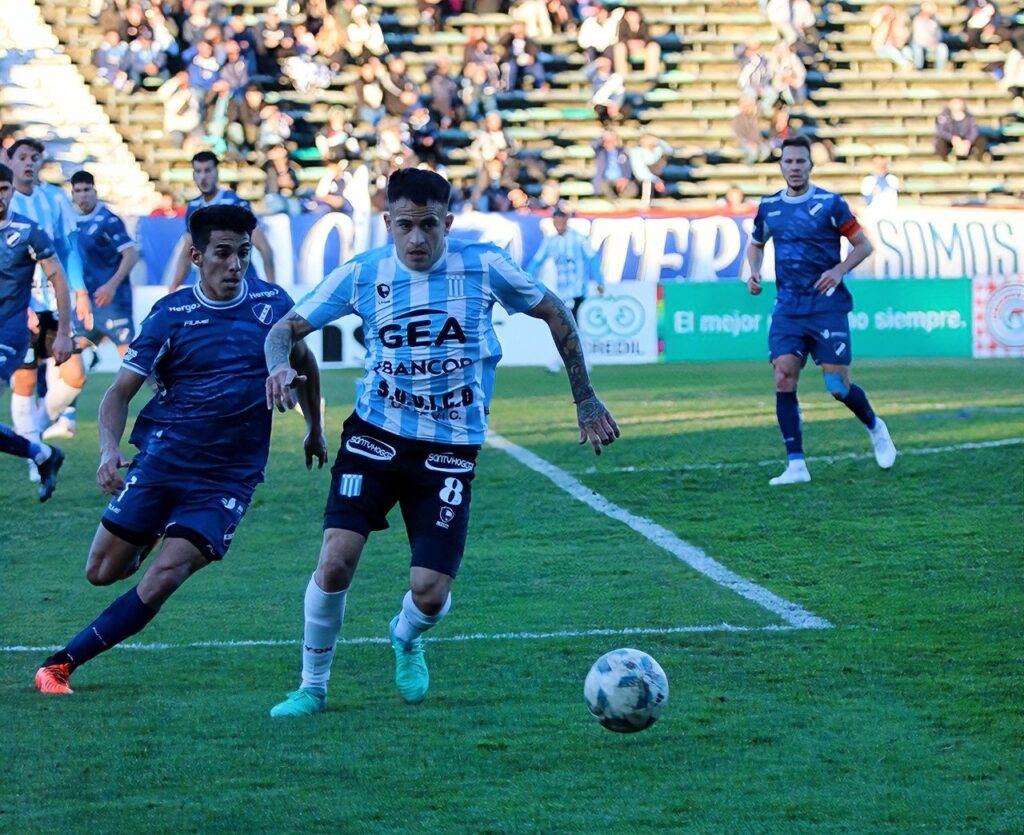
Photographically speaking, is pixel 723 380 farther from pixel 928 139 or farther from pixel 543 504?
pixel 928 139

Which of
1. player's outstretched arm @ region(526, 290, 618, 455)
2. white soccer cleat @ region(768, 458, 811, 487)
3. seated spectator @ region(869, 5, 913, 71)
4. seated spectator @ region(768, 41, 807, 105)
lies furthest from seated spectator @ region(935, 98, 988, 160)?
player's outstretched arm @ region(526, 290, 618, 455)

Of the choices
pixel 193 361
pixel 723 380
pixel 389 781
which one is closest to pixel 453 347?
pixel 193 361

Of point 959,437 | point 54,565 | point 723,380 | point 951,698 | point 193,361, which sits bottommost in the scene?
point 723,380

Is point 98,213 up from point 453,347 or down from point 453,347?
down

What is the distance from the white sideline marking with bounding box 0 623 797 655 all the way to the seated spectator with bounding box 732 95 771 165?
22036 millimetres

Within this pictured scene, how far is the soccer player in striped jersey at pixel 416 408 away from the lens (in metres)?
5.54

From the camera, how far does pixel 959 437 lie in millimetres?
13164

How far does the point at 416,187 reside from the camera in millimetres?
5379

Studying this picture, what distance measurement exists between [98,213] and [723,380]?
8024 mm

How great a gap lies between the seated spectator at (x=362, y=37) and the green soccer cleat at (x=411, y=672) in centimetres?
2298

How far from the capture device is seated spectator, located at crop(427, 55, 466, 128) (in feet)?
88.5

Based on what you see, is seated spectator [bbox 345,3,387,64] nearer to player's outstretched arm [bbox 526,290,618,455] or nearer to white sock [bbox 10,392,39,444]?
white sock [bbox 10,392,39,444]

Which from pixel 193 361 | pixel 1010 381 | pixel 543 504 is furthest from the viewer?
pixel 1010 381

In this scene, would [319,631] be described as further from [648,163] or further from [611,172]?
[648,163]
